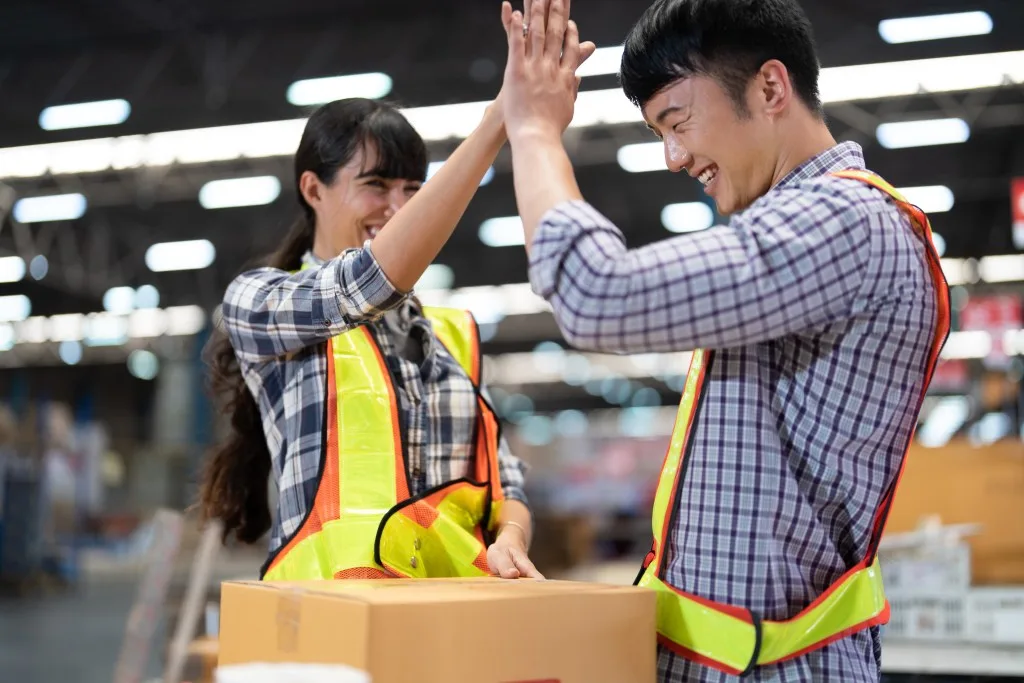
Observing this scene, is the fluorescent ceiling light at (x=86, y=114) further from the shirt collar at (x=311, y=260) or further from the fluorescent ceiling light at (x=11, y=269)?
the shirt collar at (x=311, y=260)

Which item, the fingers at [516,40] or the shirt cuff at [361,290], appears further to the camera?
the shirt cuff at [361,290]

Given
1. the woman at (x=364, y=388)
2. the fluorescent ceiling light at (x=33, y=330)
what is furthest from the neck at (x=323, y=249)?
the fluorescent ceiling light at (x=33, y=330)

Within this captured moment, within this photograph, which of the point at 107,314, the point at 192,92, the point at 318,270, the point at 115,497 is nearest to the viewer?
the point at 318,270

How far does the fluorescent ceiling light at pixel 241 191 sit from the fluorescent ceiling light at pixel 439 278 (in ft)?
14.6

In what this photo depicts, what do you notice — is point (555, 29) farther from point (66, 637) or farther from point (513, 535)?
point (66, 637)

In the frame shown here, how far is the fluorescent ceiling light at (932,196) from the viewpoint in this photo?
14.7 meters

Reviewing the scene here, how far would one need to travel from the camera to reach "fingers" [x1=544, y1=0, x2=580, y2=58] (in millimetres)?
1396

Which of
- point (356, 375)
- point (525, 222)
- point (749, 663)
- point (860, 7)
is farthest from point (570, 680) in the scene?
point (860, 7)

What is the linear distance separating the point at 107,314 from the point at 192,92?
12123mm

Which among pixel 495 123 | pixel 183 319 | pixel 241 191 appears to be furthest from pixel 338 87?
pixel 183 319

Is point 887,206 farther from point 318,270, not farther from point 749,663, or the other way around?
point 318,270

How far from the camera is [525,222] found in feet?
4.16

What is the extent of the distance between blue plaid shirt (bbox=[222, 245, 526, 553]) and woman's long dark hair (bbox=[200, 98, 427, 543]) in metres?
0.16

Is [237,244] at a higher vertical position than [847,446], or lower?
higher
